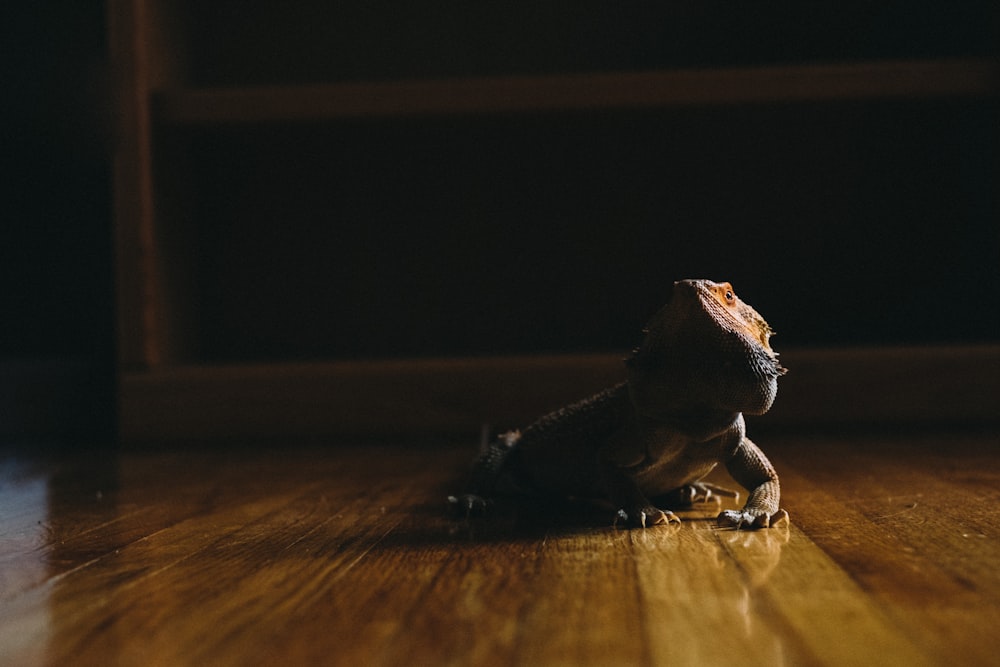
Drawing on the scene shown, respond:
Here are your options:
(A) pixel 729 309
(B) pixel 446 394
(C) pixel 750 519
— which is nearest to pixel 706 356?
(A) pixel 729 309

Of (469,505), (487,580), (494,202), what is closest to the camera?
(487,580)

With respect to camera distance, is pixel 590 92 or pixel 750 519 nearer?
pixel 750 519

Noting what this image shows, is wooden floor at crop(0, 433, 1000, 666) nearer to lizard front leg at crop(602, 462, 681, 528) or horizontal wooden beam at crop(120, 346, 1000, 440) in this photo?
lizard front leg at crop(602, 462, 681, 528)

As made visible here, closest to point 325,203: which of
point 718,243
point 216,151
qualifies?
point 216,151

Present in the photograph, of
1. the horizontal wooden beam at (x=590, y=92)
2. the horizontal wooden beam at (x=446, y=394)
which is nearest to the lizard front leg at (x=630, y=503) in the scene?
the horizontal wooden beam at (x=446, y=394)

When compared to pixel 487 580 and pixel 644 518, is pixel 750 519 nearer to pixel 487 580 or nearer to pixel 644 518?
pixel 644 518

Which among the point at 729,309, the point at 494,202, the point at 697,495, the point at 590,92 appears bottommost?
the point at 697,495

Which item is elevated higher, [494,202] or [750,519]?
[494,202]
